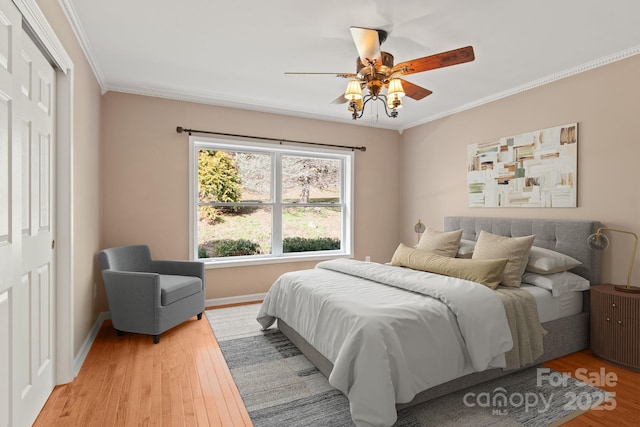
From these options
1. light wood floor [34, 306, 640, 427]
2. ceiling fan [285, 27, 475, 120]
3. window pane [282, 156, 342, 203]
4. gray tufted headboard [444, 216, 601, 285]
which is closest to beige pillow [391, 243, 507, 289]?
light wood floor [34, 306, 640, 427]

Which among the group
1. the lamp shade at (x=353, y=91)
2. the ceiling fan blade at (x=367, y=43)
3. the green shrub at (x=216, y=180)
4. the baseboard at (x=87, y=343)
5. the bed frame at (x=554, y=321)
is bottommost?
the baseboard at (x=87, y=343)

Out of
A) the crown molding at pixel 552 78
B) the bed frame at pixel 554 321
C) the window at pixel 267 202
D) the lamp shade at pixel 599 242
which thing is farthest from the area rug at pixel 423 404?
the crown molding at pixel 552 78

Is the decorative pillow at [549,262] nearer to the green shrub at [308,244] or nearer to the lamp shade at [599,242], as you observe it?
the lamp shade at [599,242]

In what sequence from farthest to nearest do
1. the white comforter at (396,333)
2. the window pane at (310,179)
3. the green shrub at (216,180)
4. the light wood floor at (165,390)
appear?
the window pane at (310,179) < the green shrub at (216,180) < the light wood floor at (165,390) < the white comforter at (396,333)

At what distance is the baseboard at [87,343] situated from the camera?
2.60 m

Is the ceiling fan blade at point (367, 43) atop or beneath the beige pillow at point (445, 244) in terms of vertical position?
atop

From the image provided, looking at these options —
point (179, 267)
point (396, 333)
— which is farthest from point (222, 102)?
point (396, 333)

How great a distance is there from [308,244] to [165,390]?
9.87ft

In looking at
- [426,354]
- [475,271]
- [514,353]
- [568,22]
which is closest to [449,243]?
[475,271]

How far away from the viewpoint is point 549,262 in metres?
2.96

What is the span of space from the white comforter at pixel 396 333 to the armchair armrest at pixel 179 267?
1486 millimetres

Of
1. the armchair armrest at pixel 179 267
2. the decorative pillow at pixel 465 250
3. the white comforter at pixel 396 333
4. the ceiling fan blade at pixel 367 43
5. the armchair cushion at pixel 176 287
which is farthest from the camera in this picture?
the armchair armrest at pixel 179 267

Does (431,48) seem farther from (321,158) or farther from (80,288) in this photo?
(80,288)

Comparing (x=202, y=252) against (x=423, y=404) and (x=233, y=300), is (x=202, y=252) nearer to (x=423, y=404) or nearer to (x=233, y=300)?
(x=233, y=300)
